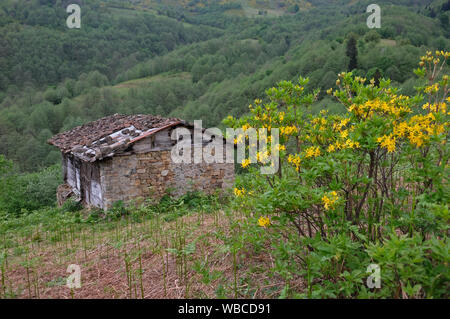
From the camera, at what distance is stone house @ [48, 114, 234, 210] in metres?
8.48

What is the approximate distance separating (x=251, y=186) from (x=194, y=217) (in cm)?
328

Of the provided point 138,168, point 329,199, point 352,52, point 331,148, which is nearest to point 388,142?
point 331,148

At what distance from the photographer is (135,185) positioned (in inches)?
347

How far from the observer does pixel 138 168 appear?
883 centimetres

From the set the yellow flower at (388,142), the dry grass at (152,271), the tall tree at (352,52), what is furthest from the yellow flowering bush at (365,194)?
the tall tree at (352,52)

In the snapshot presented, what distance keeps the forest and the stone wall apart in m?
0.63

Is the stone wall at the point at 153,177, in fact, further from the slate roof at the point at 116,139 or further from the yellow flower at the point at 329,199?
the yellow flower at the point at 329,199

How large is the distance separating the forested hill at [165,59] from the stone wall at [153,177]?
1669cm

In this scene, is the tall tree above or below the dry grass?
above

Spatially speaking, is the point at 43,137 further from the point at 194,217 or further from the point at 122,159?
the point at 194,217

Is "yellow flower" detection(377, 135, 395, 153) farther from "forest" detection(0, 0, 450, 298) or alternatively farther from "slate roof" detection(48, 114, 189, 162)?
"slate roof" detection(48, 114, 189, 162)

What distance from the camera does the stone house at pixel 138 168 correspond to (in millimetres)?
8477

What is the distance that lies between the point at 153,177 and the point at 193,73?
217 ft

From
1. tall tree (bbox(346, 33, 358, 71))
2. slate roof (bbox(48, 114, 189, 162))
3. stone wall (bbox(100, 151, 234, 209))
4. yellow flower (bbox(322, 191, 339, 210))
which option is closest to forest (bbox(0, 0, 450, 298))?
yellow flower (bbox(322, 191, 339, 210))
